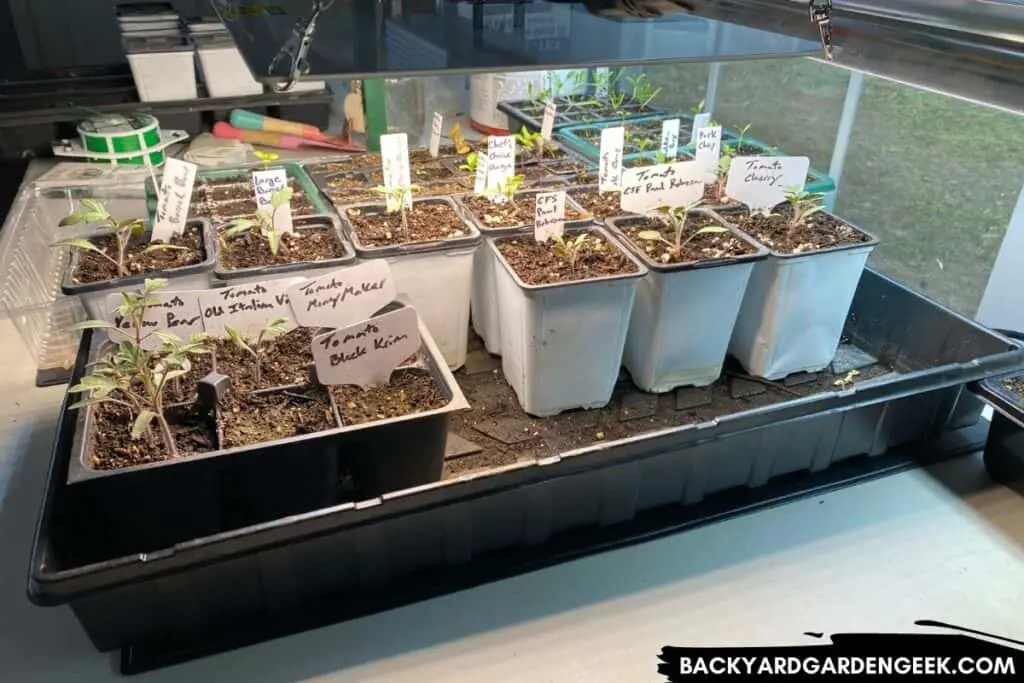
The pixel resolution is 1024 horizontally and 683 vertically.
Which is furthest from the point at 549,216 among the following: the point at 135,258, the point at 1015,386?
the point at 1015,386

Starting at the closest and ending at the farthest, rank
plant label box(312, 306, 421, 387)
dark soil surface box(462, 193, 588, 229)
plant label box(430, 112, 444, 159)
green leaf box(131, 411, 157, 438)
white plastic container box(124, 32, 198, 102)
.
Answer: green leaf box(131, 411, 157, 438), plant label box(312, 306, 421, 387), dark soil surface box(462, 193, 588, 229), plant label box(430, 112, 444, 159), white plastic container box(124, 32, 198, 102)

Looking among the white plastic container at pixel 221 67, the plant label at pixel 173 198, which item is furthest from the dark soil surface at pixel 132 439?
the white plastic container at pixel 221 67

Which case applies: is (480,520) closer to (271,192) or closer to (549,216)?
(549,216)

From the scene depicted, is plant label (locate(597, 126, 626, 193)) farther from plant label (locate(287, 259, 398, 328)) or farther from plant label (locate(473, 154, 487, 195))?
plant label (locate(287, 259, 398, 328))

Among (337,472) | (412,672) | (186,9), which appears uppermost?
(186,9)

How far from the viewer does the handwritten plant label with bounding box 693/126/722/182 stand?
4.64 ft

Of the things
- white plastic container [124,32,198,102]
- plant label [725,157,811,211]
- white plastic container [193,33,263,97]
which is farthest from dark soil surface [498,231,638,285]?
white plastic container [124,32,198,102]

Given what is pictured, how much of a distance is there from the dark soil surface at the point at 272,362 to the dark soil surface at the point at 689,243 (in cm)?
54

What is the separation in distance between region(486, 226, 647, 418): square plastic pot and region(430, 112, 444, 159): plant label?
1.56ft

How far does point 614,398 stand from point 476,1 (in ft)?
2.09

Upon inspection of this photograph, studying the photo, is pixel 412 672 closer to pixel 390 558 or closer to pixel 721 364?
pixel 390 558

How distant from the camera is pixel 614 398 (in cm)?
121

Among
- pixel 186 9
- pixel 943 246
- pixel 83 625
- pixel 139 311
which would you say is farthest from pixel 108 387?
pixel 186 9

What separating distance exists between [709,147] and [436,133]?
569mm
